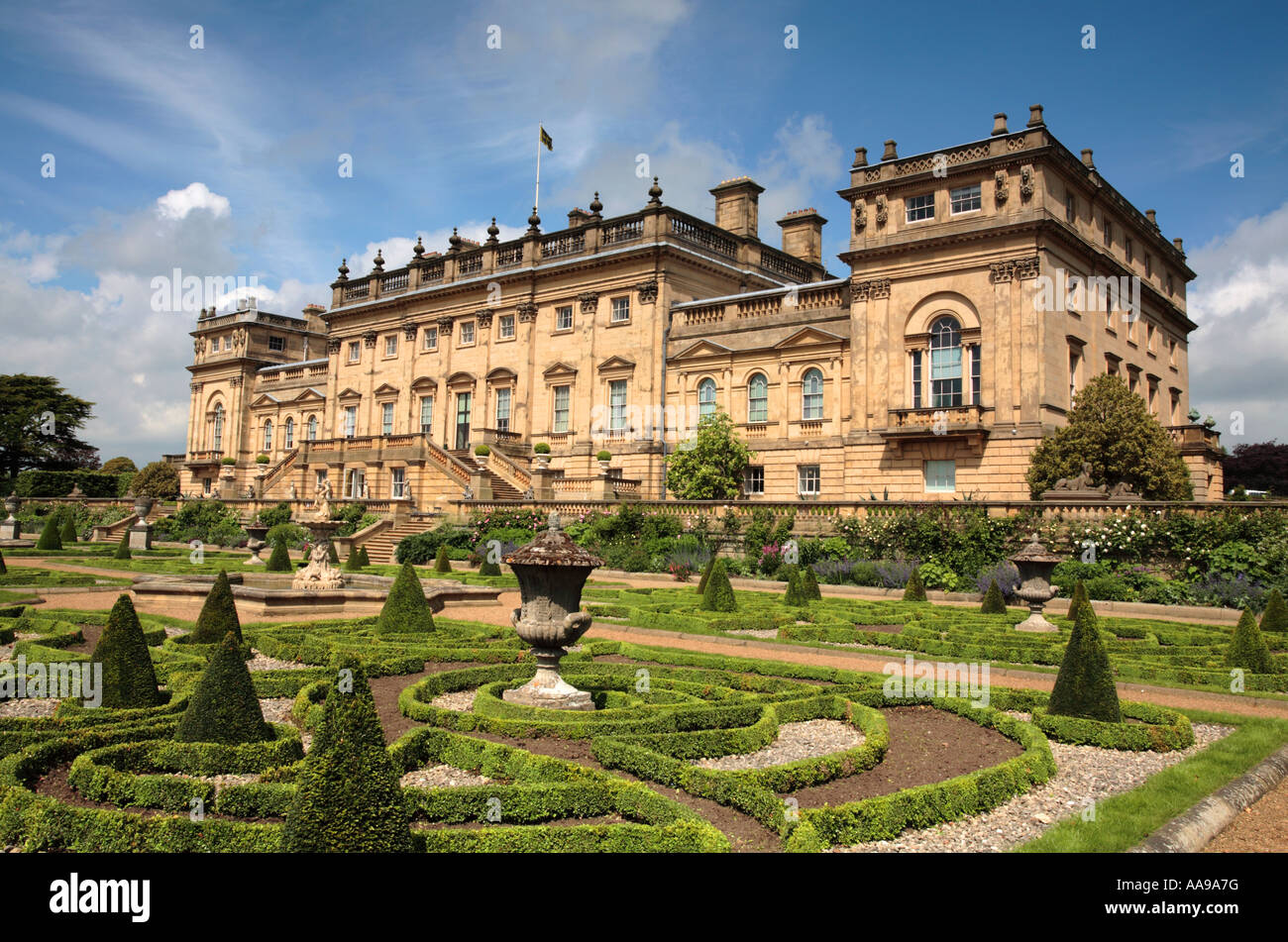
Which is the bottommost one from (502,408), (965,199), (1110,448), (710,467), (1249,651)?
(1249,651)

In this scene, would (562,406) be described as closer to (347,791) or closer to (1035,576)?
(1035,576)

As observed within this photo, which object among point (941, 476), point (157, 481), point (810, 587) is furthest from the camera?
point (157, 481)

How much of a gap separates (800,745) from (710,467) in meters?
23.6

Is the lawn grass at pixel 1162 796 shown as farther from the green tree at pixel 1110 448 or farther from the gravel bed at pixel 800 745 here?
the green tree at pixel 1110 448

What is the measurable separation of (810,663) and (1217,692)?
4677 mm

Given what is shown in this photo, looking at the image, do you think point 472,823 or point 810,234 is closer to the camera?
point 472,823

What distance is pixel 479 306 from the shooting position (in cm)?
4350

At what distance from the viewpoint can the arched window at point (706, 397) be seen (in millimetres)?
35938

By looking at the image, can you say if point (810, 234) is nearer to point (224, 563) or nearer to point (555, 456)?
point (555, 456)

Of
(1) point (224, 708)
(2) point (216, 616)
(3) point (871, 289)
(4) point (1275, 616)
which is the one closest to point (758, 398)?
(3) point (871, 289)

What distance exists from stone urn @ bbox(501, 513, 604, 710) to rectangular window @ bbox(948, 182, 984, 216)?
24723 millimetres

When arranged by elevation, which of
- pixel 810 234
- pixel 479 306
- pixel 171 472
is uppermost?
pixel 810 234

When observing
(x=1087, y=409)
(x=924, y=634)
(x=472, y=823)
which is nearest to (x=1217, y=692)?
(x=924, y=634)

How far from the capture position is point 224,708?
669 cm
